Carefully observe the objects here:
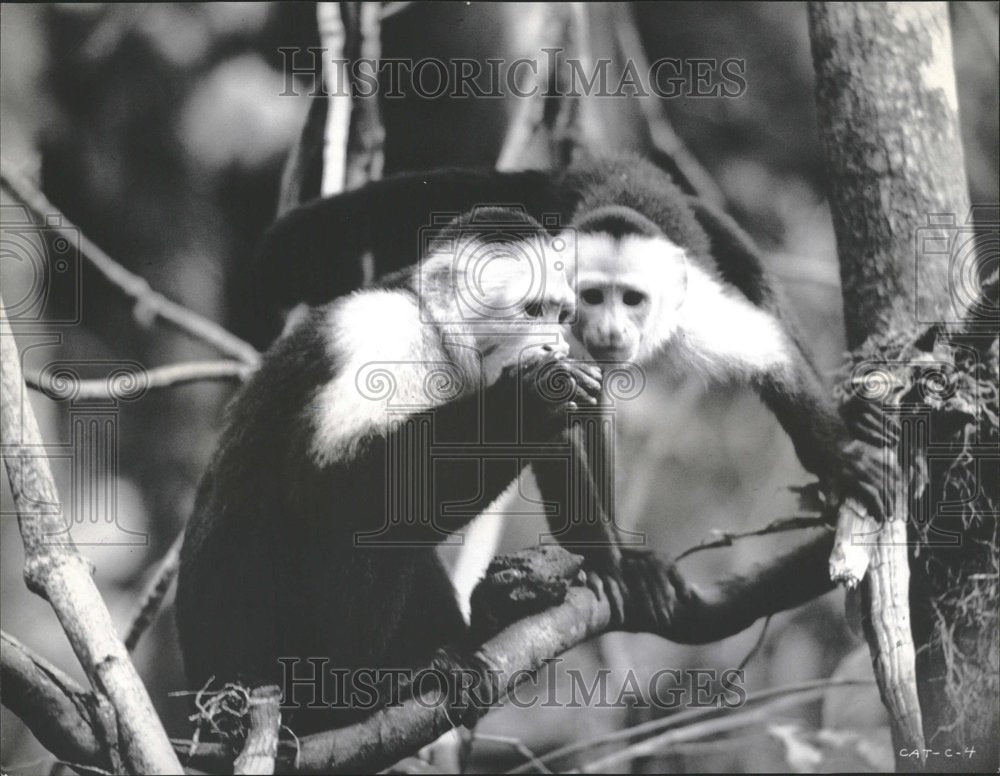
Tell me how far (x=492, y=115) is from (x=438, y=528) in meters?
0.96

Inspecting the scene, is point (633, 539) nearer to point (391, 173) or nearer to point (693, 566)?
point (693, 566)

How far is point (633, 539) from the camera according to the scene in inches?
91.9

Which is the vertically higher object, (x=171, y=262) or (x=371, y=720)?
(x=171, y=262)

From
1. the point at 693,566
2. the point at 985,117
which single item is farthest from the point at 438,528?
the point at 985,117

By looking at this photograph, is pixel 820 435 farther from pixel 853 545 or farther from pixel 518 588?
pixel 518 588

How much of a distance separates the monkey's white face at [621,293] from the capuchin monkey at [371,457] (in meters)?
0.05

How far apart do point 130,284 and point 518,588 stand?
3.75 feet

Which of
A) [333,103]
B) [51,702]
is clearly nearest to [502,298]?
[333,103]

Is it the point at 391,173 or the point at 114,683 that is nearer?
the point at 114,683

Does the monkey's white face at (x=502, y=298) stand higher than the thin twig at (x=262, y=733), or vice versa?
the monkey's white face at (x=502, y=298)

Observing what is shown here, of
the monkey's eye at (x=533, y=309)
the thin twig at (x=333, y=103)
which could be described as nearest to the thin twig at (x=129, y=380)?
the thin twig at (x=333, y=103)

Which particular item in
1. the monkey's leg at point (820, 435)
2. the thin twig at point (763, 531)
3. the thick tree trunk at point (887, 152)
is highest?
the thick tree trunk at point (887, 152)

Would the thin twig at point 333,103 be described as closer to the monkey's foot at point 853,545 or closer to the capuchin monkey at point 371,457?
the capuchin monkey at point 371,457

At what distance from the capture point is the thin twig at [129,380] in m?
2.33
